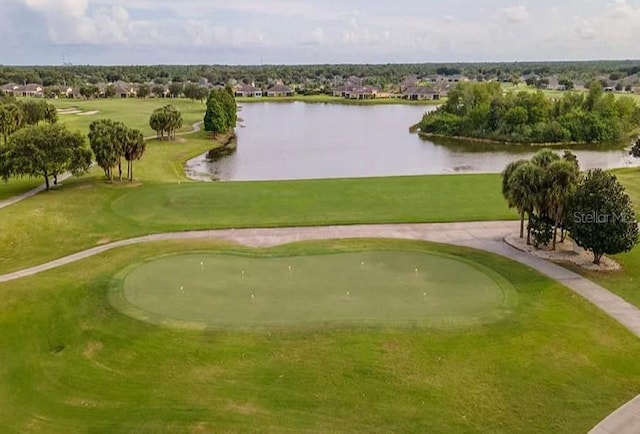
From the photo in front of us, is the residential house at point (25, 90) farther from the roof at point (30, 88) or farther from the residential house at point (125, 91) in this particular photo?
the residential house at point (125, 91)

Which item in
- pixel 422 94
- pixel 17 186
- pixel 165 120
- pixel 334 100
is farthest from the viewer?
pixel 334 100

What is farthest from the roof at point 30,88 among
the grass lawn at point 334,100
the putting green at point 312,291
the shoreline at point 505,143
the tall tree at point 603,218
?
the tall tree at point 603,218

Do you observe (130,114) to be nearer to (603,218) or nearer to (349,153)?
(349,153)

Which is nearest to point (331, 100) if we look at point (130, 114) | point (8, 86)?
point (130, 114)

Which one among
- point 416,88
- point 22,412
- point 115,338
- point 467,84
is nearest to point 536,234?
point 115,338

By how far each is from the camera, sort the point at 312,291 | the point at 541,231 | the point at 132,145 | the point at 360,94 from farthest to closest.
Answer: the point at 360,94 → the point at 132,145 → the point at 541,231 → the point at 312,291

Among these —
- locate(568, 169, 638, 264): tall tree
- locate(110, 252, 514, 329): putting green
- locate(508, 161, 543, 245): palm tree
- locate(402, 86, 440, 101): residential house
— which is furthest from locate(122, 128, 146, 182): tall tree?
locate(402, 86, 440, 101): residential house

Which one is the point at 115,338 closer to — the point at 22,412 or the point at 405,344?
the point at 22,412
